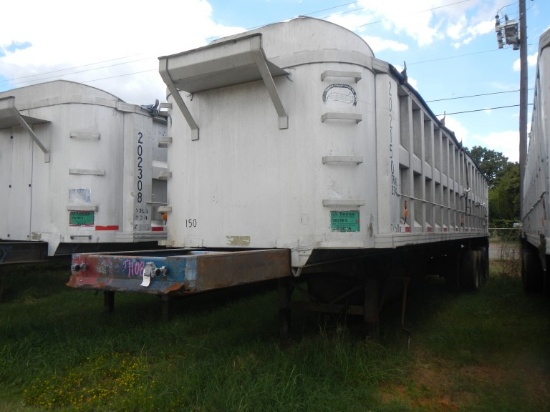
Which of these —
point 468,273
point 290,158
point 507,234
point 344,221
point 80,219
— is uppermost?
point 290,158

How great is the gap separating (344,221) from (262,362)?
1.62 m

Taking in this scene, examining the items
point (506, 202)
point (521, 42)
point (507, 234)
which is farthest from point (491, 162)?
point (521, 42)

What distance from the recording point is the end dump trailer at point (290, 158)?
4.48m

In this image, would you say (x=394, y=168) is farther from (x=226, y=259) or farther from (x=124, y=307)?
(x=124, y=307)

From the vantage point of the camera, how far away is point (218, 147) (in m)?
5.04

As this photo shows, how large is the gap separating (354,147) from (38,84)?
5.73m

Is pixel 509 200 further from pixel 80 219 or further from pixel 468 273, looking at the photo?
pixel 80 219

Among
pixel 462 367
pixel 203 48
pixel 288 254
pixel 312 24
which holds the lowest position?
pixel 462 367

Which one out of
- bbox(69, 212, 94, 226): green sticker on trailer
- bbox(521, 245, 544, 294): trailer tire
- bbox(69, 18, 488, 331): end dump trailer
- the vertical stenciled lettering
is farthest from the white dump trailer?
bbox(521, 245, 544, 294): trailer tire

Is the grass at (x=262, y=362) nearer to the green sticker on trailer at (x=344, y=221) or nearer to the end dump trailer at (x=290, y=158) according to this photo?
the end dump trailer at (x=290, y=158)

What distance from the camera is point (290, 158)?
463 cm

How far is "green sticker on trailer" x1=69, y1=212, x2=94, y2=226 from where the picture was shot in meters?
7.23

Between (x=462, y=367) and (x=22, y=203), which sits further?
(x=22, y=203)

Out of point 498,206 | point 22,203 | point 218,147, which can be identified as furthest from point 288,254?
point 498,206
